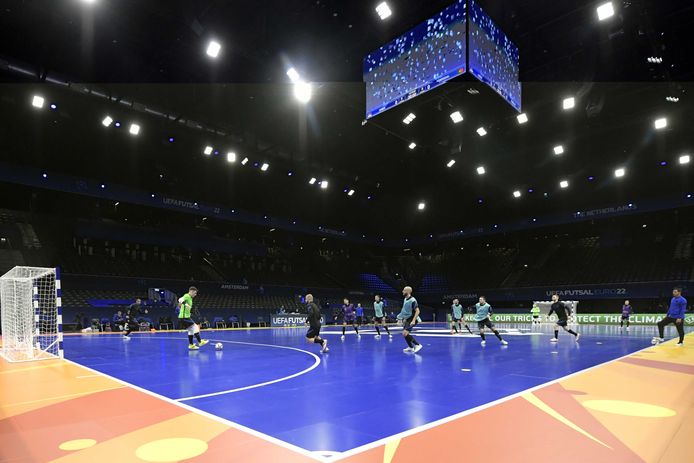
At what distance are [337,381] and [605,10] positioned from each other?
37.5ft

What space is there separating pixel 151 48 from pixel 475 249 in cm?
4147

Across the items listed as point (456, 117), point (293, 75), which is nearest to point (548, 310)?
point (456, 117)

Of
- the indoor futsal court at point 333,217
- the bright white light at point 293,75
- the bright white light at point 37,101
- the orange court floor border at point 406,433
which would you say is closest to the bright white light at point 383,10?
the indoor futsal court at point 333,217

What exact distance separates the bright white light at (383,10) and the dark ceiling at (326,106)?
1.10ft

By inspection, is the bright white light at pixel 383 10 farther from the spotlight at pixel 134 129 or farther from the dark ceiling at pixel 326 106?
the spotlight at pixel 134 129

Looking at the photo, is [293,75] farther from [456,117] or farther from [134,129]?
[134,129]

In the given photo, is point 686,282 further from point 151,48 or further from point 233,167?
point 151,48

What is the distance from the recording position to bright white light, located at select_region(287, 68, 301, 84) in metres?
13.5

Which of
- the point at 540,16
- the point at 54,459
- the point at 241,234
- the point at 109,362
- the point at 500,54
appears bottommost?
the point at 109,362

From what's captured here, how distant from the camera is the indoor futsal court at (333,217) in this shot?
5090 millimetres

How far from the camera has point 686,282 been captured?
30.9 m

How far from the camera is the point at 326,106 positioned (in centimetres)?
1756

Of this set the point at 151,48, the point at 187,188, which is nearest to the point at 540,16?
the point at 151,48

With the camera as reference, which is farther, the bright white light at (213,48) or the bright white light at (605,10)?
the bright white light at (213,48)
